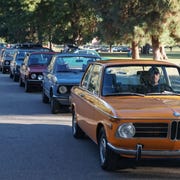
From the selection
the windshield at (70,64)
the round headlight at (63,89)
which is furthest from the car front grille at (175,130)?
the windshield at (70,64)

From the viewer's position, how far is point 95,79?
8.39 meters

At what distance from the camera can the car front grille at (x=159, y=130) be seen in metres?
6.45

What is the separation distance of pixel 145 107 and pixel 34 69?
43.0 feet

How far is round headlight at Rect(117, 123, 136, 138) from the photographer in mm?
6477

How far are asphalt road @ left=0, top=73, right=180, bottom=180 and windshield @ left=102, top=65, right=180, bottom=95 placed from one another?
1.13 metres

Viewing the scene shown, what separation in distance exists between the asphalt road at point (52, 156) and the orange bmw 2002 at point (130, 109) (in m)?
0.35

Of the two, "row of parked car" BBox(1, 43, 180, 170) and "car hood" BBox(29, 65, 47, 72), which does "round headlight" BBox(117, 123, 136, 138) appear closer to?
"row of parked car" BBox(1, 43, 180, 170)

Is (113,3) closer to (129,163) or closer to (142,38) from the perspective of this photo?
(142,38)

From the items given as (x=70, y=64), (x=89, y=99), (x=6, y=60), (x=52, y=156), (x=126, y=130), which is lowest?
(x=52, y=156)

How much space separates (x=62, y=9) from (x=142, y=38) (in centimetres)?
1889

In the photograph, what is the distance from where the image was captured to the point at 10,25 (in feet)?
170

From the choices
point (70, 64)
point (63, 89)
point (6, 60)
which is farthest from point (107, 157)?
point (6, 60)

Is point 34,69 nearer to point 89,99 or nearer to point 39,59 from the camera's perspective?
point 39,59

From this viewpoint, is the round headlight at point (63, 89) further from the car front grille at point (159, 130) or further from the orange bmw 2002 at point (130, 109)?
the car front grille at point (159, 130)
